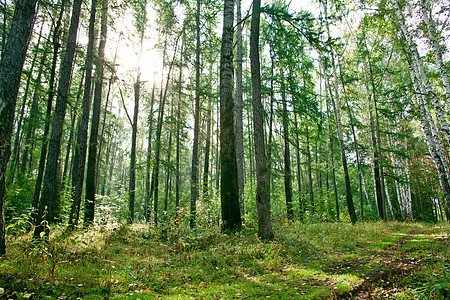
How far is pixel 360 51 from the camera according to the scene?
52.2 ft

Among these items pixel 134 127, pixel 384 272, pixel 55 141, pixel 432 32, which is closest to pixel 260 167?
pixel 384 272

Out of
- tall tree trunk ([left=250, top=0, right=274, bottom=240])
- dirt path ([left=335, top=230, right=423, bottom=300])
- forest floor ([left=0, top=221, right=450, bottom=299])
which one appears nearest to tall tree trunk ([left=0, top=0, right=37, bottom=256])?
forest floor ([left=0, top=221, right=450, bottom=299])

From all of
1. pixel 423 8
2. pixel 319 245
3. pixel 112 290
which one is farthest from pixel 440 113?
pixel 112 290

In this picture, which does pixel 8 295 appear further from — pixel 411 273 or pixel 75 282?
pixel 411 273

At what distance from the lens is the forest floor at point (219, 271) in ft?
10.2

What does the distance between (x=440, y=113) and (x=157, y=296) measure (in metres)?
12.1

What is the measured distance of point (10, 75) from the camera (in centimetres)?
391

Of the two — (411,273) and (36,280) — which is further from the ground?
(36,280)

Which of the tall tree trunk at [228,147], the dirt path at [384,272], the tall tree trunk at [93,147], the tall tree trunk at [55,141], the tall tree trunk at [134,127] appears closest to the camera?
the dirt path at [384,272]

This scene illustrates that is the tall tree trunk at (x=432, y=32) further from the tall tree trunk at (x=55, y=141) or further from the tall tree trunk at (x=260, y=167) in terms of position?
the tall tree trunk at (x=55, y=141)

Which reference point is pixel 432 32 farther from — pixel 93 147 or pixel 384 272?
pixel 93 147

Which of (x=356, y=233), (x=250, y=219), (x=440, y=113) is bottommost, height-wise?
(x=356, y=233)

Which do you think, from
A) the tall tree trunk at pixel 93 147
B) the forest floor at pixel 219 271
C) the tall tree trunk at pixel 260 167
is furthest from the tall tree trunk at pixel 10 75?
the tall tree trunk at pixel 260 167

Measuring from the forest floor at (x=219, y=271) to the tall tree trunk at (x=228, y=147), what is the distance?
2.50 ft
